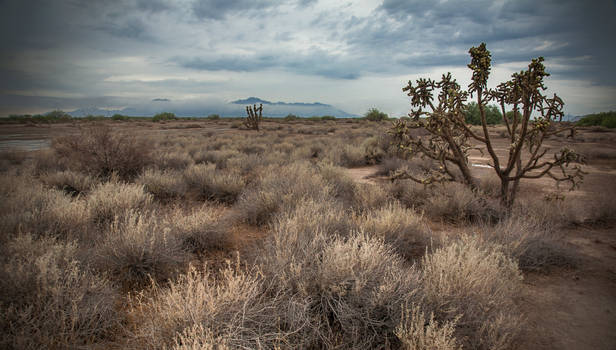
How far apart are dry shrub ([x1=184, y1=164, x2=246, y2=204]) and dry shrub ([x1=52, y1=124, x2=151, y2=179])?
1643 mm

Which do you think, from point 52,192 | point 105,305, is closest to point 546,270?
point 105,305

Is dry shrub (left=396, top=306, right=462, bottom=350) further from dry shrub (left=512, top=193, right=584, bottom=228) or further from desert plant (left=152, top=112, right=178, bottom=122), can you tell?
desert plant (left=152, top=112, right=178, bottom=122)

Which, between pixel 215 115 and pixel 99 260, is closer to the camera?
pixel 99 260

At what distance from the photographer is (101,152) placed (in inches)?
277

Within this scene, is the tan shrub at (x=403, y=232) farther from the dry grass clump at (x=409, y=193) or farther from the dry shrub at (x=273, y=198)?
the dry grass clump at (x=409, y=193)

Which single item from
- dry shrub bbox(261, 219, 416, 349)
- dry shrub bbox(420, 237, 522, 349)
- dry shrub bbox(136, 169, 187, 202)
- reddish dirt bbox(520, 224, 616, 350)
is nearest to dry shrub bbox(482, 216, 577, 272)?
reddish dirt bbox(520, 224, 616, 350)

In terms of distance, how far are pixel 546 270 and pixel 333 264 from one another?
2.84 m

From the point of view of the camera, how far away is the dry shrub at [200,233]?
3807 millimetres

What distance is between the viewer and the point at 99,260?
304 cm

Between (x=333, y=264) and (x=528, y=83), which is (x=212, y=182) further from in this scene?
(x=528, y=83)

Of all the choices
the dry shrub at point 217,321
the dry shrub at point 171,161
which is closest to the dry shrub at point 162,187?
the dry shrub at point 171,161

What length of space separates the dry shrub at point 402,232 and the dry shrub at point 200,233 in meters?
2.03

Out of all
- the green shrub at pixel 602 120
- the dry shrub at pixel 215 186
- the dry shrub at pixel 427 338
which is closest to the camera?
the dry shrub at pixel 427 338

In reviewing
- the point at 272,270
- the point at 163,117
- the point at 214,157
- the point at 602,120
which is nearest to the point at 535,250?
the point at 272,270
